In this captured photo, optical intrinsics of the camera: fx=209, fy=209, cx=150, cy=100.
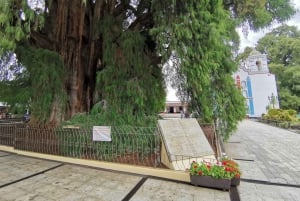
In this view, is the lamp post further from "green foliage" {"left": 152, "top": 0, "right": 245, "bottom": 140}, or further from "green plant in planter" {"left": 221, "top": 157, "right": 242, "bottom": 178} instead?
"green plant in planter" {"left": 221, "top": 157, "right": 242, "bottom": 178}

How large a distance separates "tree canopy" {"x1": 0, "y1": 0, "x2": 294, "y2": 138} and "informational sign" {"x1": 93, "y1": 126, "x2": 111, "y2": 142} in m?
0.69

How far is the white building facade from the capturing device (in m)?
25.7

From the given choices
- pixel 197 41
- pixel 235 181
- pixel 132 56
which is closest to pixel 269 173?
pixel 235 181

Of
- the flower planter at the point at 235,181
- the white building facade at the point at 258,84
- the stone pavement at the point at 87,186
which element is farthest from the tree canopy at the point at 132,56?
the white building facade at the point at 258,84

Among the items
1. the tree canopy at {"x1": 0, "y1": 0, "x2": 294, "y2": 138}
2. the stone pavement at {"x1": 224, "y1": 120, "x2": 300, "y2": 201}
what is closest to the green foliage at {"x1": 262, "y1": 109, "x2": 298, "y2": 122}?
the stone pavement at {"x1": 224, "y1": 120, "x2": 300, "y2": 201}

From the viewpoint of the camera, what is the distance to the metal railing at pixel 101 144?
17.0ft

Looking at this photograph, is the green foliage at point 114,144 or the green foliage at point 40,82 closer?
the green foliage at point 114,144

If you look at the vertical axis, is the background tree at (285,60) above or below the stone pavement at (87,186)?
above

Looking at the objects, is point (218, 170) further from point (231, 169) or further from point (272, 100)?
point (272, 100)

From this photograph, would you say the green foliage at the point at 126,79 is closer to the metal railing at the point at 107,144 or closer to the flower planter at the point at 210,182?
the metal railing at the point at 107,144

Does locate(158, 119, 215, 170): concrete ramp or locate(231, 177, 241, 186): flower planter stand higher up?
locate(158, 119, 215, 170): concrete ramp

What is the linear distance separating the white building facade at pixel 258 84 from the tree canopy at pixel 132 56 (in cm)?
2050

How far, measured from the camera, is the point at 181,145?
16.5 ft

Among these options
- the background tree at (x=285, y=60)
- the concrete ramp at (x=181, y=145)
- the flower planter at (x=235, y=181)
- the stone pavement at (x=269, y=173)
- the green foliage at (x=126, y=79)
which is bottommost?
the stone pavement at (x=269, y=173)
